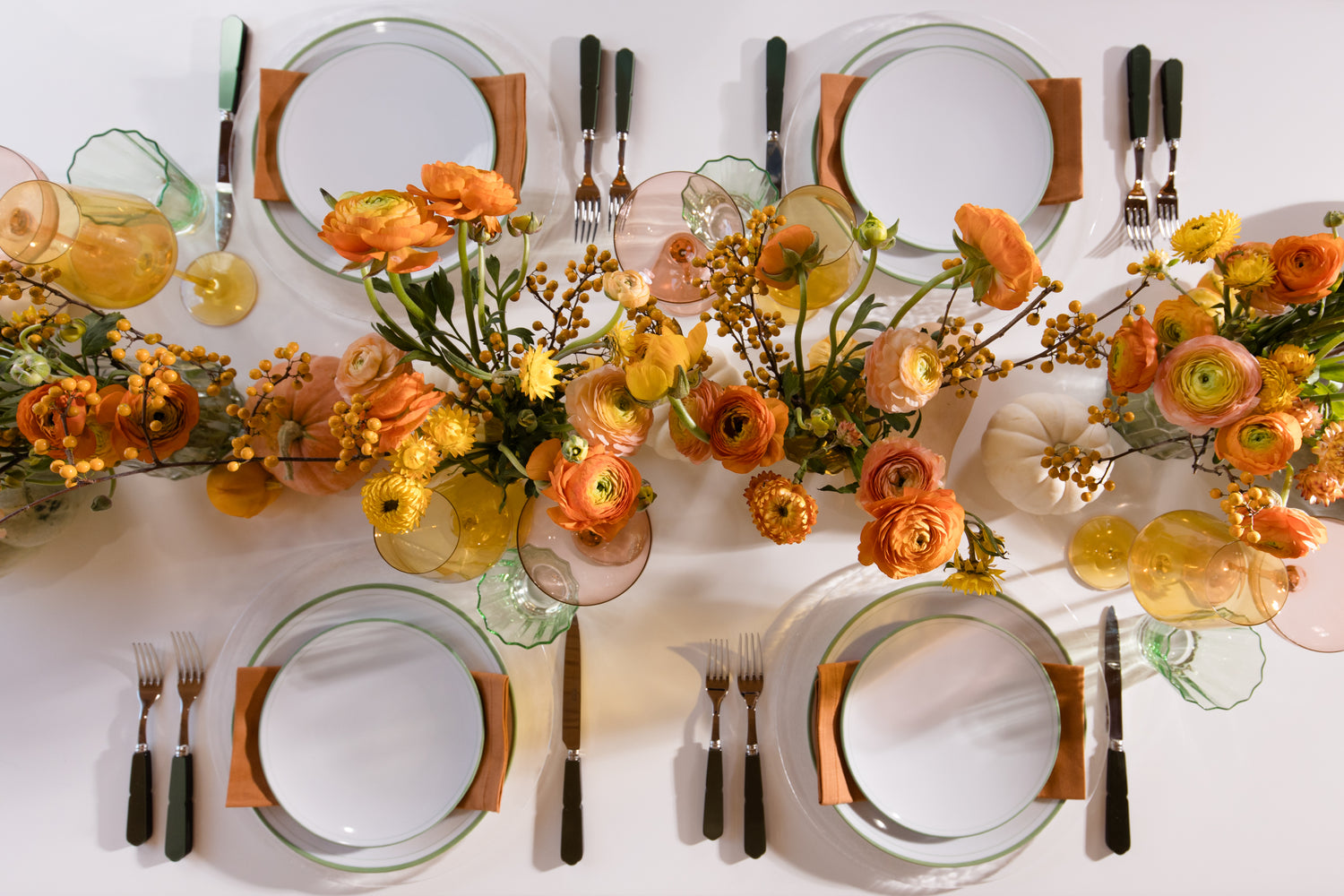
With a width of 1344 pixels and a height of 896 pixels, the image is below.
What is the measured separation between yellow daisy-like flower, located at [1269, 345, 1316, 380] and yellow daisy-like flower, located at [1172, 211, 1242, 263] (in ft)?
0.39

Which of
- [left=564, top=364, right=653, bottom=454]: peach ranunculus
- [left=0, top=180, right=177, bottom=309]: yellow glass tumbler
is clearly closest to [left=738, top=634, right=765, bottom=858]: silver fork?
[left=564, top=364, right=653, bottom=454]: peach ranunculus

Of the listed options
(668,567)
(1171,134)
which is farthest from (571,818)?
(1171,134)

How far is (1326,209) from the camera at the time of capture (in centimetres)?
103

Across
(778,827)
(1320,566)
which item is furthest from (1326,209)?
(778,827)

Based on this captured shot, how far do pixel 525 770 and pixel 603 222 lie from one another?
0.75 meters

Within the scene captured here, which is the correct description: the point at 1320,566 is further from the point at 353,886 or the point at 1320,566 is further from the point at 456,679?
the point at 353,886

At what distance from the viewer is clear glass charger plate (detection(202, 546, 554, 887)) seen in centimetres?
97

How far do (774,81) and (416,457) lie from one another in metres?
0.74

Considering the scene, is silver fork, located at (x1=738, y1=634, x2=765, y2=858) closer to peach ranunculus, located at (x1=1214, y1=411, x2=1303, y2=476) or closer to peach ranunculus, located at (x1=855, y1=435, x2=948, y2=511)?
peach ranunculus, located at (x1=855, y1=435, x2=948, y2=511)

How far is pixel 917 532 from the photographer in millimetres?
628

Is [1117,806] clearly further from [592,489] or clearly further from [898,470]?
[592,489]

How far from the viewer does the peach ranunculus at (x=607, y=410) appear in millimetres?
651

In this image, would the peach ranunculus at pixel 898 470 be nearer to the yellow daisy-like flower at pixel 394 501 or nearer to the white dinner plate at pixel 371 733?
the yellow daisy-like flower at pixel 394 501

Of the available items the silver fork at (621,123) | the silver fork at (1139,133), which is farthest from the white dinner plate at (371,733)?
the silver fork at (1139,133)
